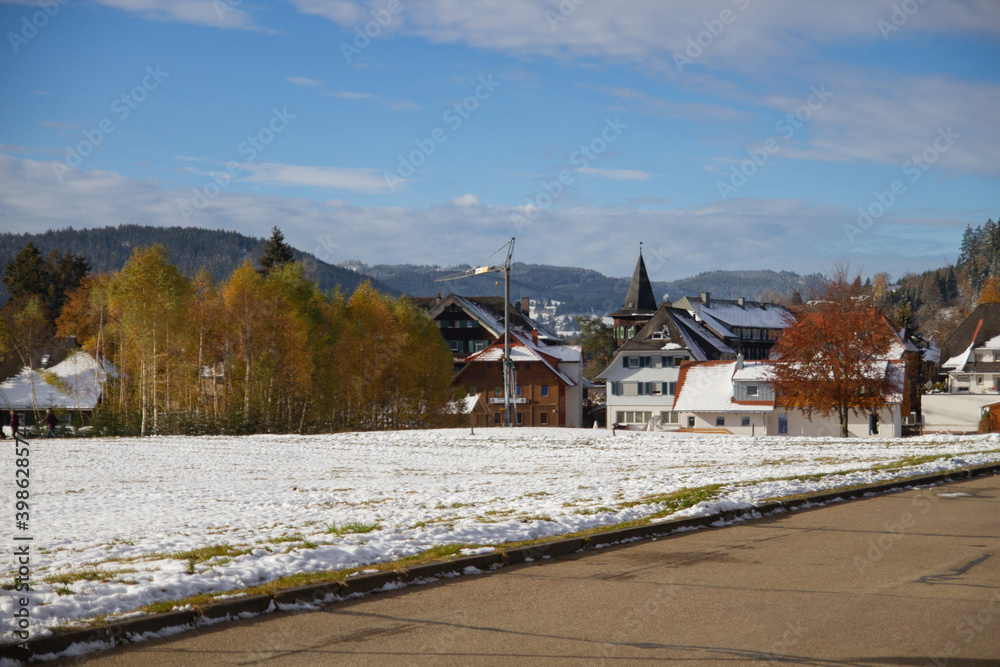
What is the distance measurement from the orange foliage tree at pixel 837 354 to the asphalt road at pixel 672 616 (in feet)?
124

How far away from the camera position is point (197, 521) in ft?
45.9

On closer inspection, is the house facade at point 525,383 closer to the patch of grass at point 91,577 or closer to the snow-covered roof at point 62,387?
the snow-covered roof at point 62,387

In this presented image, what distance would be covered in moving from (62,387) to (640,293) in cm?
8107

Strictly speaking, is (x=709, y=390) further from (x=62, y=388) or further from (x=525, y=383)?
(x=62, y=388)

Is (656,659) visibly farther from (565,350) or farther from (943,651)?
(565,350)

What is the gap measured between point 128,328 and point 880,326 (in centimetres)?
4241

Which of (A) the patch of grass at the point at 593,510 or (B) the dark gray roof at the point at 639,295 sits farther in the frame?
(B) the dark gray roof at the point at 639,295

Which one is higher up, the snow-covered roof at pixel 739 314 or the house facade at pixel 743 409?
the snow-covered roof at pixel 739 314

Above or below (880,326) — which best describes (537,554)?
below

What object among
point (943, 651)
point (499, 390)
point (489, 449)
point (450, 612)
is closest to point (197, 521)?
point (450, 612)

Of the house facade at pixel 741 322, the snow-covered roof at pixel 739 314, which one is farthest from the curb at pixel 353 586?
the snow-covered roof at pixel 739 314

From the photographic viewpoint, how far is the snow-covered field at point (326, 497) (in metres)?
9.40

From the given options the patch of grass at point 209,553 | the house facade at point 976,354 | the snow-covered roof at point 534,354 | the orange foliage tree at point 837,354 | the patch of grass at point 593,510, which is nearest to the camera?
the patch of grass at point 209,553

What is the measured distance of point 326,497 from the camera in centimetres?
1762
